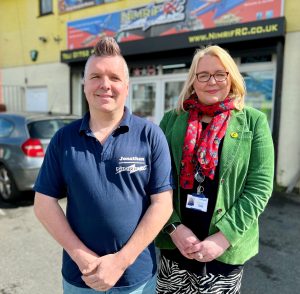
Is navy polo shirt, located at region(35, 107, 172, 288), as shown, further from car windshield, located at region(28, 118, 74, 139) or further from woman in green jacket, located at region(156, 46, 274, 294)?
car windshield, located at region(28, 118, 74, 139)

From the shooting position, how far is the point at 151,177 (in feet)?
5.18

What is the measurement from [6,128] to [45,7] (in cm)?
678

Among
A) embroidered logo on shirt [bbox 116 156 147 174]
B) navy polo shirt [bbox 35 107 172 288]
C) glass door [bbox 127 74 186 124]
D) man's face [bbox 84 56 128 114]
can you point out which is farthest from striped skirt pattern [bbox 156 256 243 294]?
glass door [bbox 127 74 186 124]

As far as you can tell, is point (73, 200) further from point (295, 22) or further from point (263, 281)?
point (295, 22)

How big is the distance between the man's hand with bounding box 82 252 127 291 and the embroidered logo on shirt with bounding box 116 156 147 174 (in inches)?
14.7

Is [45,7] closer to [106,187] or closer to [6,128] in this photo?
[6,128]

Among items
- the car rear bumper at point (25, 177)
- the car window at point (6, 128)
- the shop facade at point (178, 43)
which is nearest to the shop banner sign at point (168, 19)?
the shop facade at point (178, 43)

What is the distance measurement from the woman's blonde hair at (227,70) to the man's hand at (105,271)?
88cm

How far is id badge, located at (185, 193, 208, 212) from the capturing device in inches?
68.6

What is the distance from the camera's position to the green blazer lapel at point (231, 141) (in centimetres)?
169

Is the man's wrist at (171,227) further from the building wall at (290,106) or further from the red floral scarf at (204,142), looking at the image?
the building wall at (290,106)

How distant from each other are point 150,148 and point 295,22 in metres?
5.73

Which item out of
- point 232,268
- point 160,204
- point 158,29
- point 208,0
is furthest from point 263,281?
point 158,29

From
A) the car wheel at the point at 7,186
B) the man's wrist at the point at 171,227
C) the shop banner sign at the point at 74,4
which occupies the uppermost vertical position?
the shop banner sign at the point at 74,4
